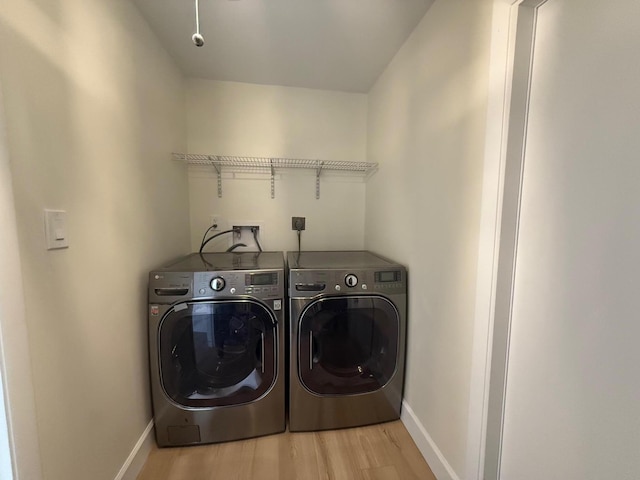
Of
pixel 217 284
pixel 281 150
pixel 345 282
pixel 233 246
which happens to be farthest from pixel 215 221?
pixel 345 282

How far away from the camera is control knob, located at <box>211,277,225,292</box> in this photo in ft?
4.08

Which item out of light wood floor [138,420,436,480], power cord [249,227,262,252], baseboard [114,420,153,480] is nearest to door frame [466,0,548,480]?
light wood floor [138,420,436,480]

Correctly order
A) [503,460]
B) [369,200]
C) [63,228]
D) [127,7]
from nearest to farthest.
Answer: [63,228] → [503,460] → [127,7] → [369,200]

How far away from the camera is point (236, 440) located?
1373mm

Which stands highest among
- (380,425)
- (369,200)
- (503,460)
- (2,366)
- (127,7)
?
(127,7)

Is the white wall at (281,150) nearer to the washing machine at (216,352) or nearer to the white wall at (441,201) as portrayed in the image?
the white wall at (441,201)

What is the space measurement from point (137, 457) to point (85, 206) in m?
1.16

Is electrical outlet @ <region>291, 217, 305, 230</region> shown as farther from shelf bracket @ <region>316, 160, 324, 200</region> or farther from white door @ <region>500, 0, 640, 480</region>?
white door @ <region>500, 0, 640, 480</region>

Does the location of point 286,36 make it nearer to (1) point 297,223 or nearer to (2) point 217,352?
(1) point 297,223

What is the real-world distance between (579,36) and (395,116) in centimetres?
100

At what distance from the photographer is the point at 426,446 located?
1.26m

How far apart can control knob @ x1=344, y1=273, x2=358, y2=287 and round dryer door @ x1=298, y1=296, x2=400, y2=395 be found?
73 millimetres

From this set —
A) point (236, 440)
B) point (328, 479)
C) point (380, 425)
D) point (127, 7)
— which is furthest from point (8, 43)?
point (380, 425)

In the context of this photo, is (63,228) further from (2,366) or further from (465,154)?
(465,154)
